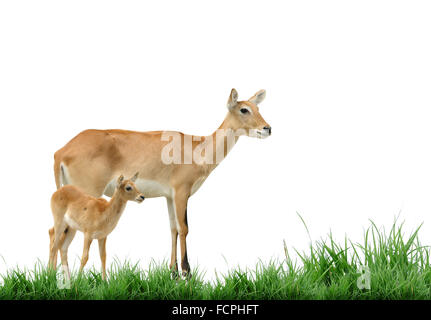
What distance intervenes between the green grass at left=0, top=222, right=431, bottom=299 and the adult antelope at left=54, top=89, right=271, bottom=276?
62cm

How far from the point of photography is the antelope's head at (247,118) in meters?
5.73

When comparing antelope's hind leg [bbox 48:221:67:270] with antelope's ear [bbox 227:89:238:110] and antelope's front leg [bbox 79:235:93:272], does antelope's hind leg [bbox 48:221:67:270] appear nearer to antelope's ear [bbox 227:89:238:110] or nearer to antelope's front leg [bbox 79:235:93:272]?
antelope's front leg [bbox 79:235:93:272]

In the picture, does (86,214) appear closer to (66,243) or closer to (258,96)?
(66,243)

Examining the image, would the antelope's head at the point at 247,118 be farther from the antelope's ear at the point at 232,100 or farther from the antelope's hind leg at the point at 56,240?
the antelope's hind leg at the point at 56,240

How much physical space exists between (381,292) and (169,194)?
2.06 m

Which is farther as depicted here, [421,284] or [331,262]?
[331,262]

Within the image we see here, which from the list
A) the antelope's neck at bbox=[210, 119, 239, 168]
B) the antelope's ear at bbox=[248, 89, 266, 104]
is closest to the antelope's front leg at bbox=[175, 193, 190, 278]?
the antelope's neck at bbox=[210, 119, 239, 168]

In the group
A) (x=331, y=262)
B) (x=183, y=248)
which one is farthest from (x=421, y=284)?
(x=183, y=248)

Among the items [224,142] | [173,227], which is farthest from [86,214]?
[224,142]

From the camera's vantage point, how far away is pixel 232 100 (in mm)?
5781

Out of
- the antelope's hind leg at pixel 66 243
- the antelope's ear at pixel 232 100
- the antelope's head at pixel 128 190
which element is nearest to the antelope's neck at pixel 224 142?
the antelope's ear at pixel 232 100
